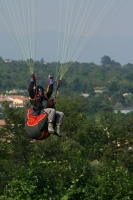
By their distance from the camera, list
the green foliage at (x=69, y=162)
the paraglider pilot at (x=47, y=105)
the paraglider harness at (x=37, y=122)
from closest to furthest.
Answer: the paraglider pilot at (x=47, y=105), the paraglider harness at (x=37, y=122), the green foliage at (x=69, y=162)

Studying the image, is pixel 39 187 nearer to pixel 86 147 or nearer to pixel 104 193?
pixel 104 193

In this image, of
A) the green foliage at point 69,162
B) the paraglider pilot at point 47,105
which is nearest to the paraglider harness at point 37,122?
the paraglider pilot at point 47,105


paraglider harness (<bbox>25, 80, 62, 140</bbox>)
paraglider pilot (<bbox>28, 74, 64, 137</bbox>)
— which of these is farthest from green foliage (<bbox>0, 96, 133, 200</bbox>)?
paraglider pilot (<bbox>28, 74, 64, 137</bbox>)

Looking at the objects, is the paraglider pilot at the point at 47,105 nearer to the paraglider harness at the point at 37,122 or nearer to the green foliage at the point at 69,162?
the paraglider harness at the point at 37,122

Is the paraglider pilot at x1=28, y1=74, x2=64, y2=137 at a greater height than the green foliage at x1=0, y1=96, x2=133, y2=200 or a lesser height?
greater

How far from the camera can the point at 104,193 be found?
107 ft

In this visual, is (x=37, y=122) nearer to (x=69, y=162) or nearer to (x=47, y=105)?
(x=47, y=105)

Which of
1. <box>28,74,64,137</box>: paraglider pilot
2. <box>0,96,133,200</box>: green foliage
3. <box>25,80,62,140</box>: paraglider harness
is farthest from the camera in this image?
<box>0,96,133,200</box>: green foliage

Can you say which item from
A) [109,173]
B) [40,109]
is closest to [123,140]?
[109,173]

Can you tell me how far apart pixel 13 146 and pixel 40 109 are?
3454cm

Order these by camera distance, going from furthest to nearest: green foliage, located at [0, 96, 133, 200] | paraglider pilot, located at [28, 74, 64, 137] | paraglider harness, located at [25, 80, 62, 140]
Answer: green foliage, located at [0, 96, 133, 200] → paraglider harness, located at [25, 80, 62, 140] → paraglider pilot, located at [28, 74, 64, 137]

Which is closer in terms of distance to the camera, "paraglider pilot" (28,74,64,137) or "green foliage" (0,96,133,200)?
"paraglider pilot" (28,74,64,137)

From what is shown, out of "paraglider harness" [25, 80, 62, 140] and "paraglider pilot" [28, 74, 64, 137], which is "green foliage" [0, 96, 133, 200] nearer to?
"paraglider harness" [25, 80, 62, 140]

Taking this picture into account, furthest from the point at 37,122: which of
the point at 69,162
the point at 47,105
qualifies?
the point at 69,162
